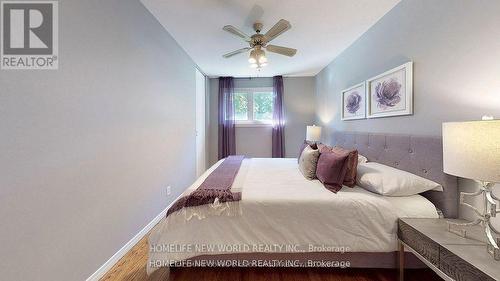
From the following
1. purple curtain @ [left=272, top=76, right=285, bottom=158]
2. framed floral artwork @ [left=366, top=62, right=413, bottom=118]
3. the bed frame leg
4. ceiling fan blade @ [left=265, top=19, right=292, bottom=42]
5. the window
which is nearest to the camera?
the bed frame leg

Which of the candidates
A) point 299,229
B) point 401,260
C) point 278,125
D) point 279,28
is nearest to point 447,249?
point 401,260

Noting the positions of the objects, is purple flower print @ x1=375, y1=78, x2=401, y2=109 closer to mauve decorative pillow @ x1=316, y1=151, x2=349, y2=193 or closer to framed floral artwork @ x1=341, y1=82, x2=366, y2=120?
framed floral artwork @ x1=341, y1=82, x2=366, y2=120

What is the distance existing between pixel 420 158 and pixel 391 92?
763 millimetres

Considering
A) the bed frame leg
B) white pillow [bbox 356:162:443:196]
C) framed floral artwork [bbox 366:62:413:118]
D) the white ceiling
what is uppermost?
the white ceiling

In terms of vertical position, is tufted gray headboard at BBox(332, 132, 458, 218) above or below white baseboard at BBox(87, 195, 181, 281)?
above

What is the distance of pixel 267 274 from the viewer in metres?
1.63

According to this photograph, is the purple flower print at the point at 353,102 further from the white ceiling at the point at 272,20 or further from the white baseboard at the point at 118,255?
the white baseboard at the point at 118,255

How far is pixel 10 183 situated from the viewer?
105cm

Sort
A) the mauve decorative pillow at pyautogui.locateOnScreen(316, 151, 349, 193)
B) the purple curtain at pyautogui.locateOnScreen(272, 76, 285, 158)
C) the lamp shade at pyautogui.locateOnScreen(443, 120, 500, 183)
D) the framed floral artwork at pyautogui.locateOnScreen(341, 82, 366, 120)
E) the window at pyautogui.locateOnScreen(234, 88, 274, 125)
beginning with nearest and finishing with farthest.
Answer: the lamp shade at pyautogui.locateOnScreen(443, 120, 500, 183) < the mauve decorative pillow at pyautogui.locateOnScreen(316, 151, 349, 193) < the framed floral artwork at pyautogui.locateOnScreen(341, 82, 366, 120) < the purple curtain at pyautogui.locateOnScreen(272, 76, 285, 158) < the window at pyautogui.locateOnScreen(234, 88, 274, 125)

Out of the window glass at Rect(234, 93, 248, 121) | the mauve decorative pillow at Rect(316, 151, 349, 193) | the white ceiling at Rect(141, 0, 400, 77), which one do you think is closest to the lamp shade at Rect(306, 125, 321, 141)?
the white ceiling at Rect(141, 0, 400, 77)

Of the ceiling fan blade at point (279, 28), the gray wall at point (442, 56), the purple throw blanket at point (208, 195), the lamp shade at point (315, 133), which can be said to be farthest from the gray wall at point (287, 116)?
the purple throw blanket at point (208, 195)

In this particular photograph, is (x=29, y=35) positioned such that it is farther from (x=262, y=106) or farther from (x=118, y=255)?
(x=262, y=106)

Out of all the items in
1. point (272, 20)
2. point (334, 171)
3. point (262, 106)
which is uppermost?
point (272, 20)

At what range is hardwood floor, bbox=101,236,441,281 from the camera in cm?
159
